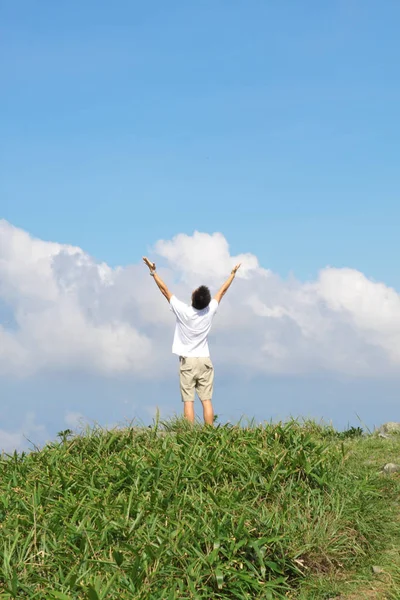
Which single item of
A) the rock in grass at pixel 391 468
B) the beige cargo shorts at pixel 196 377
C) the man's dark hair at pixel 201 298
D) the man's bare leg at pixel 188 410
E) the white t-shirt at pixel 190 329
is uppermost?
the man's dark hair at pixel 201 298

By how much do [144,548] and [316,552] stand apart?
5.28 ft

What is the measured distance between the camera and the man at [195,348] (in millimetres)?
11633

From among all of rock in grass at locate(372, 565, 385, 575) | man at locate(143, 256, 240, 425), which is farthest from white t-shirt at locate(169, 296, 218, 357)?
rock in grass at locate(372, 565, 385, 575)

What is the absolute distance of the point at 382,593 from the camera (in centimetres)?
592

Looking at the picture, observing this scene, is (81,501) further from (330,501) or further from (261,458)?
(330,501)

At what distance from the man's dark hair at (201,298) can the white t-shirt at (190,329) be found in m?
0.11

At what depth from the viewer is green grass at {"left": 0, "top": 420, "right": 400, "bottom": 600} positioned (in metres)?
5.65

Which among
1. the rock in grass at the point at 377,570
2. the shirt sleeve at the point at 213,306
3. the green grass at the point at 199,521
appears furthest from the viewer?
the shirt sleeve at the point at 213,306

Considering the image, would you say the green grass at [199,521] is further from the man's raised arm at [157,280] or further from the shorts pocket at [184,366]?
the man's raised arm at [157,280]

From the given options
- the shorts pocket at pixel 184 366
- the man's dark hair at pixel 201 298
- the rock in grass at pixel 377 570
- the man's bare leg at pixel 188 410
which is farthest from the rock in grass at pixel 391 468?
the man's dark hair at pixel 201 298

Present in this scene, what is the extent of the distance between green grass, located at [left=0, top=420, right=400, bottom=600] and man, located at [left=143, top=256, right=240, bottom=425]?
303cm

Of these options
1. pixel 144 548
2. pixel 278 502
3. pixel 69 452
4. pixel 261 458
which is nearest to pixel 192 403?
pixel 69 452

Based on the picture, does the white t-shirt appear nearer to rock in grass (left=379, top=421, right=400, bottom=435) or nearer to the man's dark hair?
the man's dark hair

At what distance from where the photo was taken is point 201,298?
1158 cm
